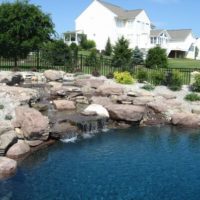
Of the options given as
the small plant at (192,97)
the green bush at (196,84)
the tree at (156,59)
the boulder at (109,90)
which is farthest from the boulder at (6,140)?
the tree at (156,59)

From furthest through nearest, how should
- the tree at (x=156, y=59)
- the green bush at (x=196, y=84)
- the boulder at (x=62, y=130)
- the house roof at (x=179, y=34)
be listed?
the house roof at (x=179, y=34) → the tree at (x=156, y=59) → the green bush at (x=196, y=84) → the boulder at (x=62, y=130)

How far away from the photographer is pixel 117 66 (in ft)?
97.1

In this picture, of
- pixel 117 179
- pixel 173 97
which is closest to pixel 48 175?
pixel 117 179

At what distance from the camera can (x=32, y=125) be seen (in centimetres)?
1509

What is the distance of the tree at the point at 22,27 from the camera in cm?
2856

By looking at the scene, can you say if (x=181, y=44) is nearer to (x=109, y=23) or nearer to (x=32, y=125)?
(x=109, y=23)

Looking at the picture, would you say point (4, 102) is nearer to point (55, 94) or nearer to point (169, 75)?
point (55, 94)

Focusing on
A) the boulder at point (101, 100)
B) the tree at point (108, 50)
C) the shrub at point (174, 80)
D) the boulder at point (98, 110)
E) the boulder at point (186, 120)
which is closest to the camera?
the boulder at point (98, 110)

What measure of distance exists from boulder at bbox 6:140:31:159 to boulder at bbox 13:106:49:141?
1.81 feet

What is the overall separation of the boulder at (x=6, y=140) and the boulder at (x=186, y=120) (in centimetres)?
847

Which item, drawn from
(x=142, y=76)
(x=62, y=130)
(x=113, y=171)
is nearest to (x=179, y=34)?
(x=142, y=76)

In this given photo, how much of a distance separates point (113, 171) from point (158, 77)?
13.2 meters

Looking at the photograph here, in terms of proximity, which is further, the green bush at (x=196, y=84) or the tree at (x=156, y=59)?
the tree at (x=156, y=59)

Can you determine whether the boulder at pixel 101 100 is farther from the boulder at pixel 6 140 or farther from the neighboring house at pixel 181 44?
the neighboring house at pixel 181 44
